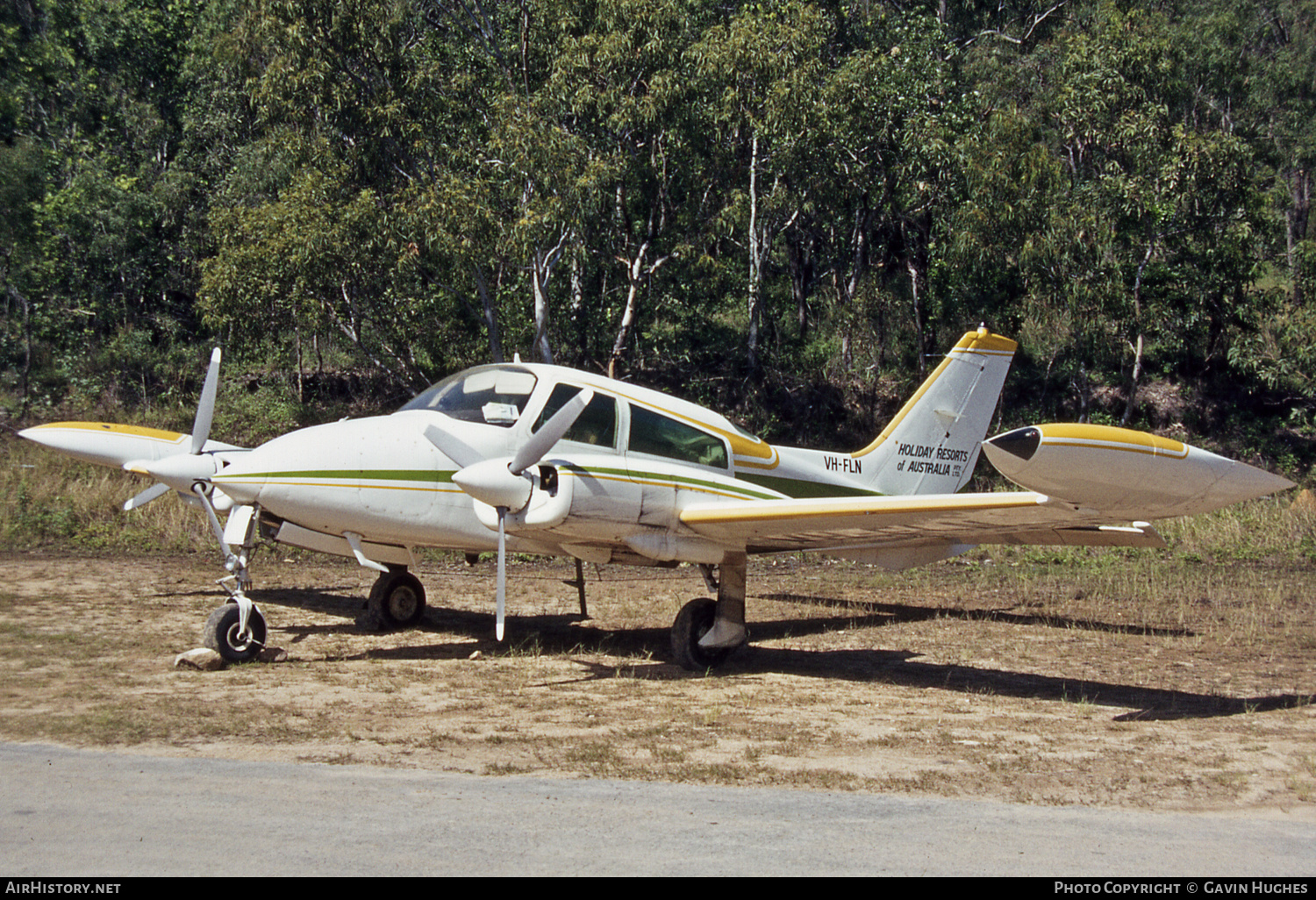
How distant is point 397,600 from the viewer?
12.1 meters

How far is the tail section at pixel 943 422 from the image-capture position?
13.4 m

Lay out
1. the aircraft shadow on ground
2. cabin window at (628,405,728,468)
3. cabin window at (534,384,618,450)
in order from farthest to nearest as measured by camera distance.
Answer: cabin window at (628,405,728,468) < cabin window at (534,384,618,450) < the aircraft shadow on ground

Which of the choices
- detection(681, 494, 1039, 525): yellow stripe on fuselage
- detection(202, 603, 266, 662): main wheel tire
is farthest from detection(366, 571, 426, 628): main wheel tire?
detection(681, 494, 1039, 525): yellow stripe on fuselage

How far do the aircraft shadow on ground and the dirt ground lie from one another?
5cm

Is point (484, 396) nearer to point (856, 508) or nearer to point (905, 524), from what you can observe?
point (856, 508)

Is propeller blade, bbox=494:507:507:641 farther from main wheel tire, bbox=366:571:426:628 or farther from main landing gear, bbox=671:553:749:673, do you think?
A: main wheel tire, bbox=366:571:426:628

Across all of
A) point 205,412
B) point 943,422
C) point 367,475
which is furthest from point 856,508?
point 205,412

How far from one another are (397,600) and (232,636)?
2.69 m

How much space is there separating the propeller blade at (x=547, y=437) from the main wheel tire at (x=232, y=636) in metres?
2.95

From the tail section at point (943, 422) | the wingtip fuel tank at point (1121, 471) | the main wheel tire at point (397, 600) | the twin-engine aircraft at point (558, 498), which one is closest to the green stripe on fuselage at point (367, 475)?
the twin-engine aircraft at point (558, 498)

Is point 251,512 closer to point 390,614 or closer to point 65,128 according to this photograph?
point 390,614

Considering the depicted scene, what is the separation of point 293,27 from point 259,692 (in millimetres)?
15954

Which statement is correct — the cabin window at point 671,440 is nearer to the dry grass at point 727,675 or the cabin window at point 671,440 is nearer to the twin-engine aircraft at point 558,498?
the twin-engine aircraft at point 558,498

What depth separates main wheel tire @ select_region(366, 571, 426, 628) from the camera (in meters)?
12.0
